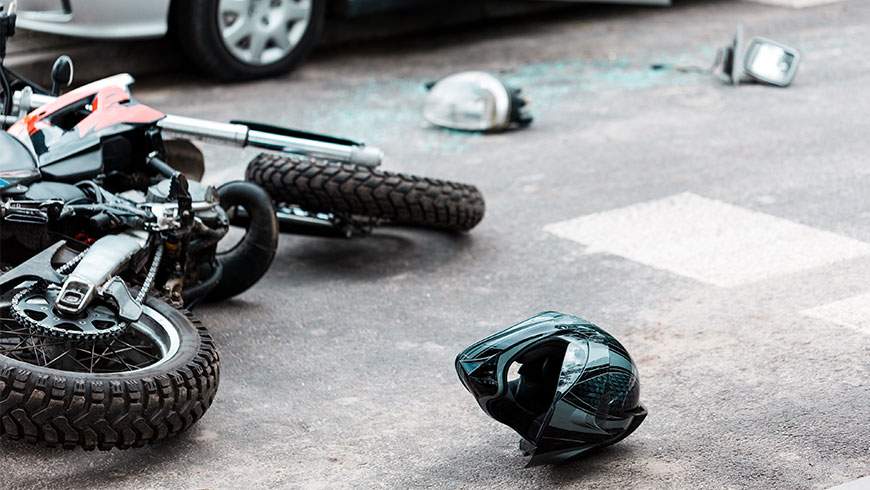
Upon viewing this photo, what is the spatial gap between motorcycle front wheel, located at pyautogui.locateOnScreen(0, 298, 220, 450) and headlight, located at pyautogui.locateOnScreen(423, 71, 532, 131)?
387 cm

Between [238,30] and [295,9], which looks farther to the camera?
[295,9]

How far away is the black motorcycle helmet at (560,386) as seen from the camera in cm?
391

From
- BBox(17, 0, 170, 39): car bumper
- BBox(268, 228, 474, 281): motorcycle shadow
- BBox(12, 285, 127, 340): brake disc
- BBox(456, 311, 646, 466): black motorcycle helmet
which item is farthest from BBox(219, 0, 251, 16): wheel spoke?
BBox(456, 311, 646, 466): black motorcycle helmet

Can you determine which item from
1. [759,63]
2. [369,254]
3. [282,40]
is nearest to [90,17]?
[282,40]

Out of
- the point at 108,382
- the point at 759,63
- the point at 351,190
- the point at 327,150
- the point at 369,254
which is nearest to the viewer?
the point at 108,382

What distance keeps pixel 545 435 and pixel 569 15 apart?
25.9ft

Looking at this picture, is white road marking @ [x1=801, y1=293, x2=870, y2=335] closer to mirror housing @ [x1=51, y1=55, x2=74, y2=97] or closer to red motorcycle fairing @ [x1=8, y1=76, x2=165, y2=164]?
red motorcycle fairing @ [x1=8, y1=76, x2=165, y2=164]

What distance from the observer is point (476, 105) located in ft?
26.2

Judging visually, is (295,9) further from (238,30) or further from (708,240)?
(708,240)

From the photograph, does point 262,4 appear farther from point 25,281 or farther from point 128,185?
point 25,281

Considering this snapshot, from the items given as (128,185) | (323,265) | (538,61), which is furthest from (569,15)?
(128,185)

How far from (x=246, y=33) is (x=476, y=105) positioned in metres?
1.81

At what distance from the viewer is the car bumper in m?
8.23

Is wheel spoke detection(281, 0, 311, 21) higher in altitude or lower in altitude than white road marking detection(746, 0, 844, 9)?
higher
